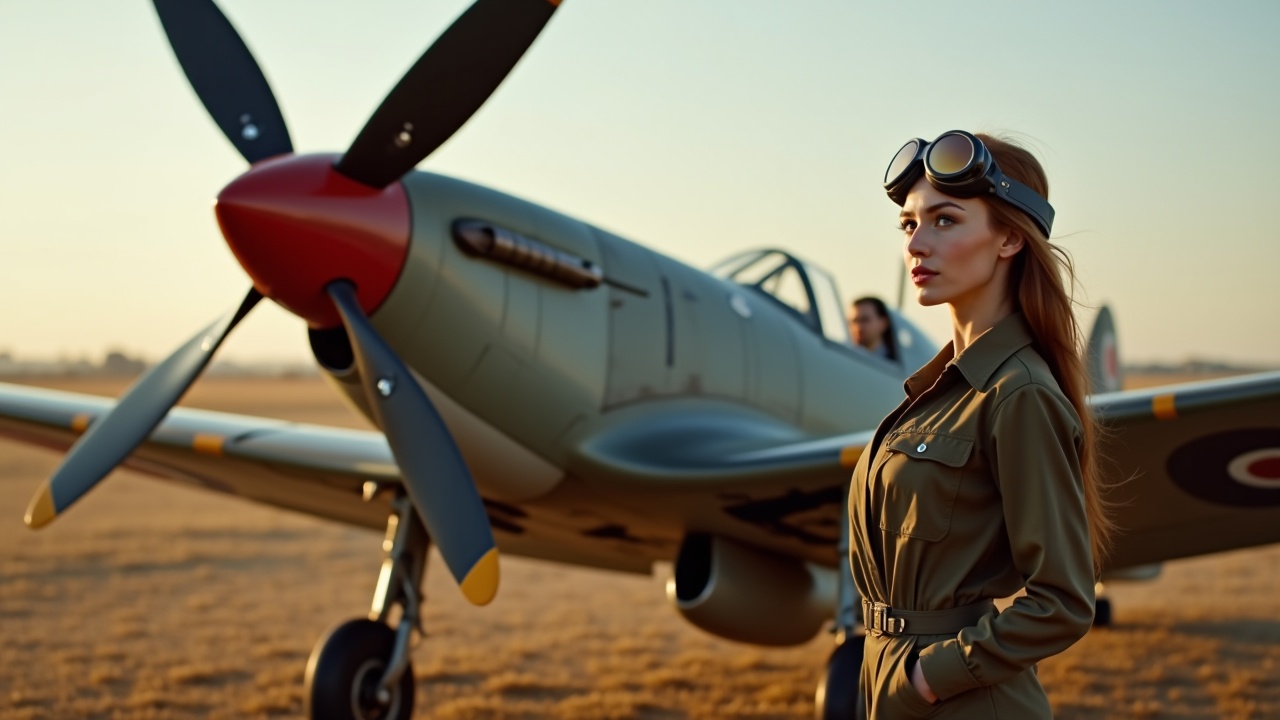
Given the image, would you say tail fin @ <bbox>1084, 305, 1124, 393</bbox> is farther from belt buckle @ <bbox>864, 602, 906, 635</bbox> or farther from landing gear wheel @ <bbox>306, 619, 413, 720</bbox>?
belt buckle @ <bbox>864, 602, 906, 635</bbox>

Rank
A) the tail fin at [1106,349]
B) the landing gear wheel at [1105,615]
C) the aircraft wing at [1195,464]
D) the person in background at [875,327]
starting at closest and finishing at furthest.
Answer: the aircraft wing at [1195,464] → the person in background at [875,327] → the landing gear wheel at [1105,615] → the tail fin at [1106,349]

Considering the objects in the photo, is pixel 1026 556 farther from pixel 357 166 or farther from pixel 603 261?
pixel 603 261

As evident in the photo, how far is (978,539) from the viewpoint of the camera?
1.38m

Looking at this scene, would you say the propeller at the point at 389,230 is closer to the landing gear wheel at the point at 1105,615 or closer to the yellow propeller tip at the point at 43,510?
the yellow propeller tip at the point at 43,510

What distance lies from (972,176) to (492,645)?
5795mm

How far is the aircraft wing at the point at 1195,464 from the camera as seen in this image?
3.26 metres

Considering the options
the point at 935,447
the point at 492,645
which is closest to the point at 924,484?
the point at 935,447

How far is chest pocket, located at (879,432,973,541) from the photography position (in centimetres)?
139

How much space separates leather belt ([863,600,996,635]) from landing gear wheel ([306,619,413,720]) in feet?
11.0

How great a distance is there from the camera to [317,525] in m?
13.8

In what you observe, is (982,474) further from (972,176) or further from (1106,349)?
(1106,349)

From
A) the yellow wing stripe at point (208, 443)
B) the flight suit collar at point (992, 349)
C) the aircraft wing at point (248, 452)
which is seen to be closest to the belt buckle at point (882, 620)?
the flight suit collar at point (992, 349)

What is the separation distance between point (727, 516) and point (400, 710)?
5.46 feet

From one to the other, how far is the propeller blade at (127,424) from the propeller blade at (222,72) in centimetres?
64
